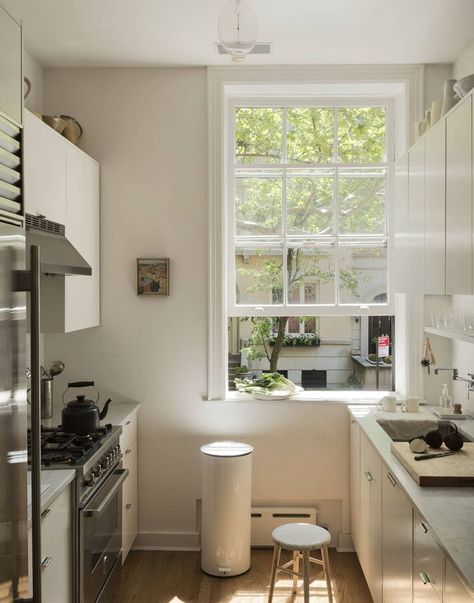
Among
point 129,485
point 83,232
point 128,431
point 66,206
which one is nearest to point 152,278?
point 83,232

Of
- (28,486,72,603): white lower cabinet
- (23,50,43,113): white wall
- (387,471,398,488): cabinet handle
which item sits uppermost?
(23,50,43,113): white wall

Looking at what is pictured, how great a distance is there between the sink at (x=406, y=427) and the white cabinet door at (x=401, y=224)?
0.73m

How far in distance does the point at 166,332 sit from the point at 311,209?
1.24 m

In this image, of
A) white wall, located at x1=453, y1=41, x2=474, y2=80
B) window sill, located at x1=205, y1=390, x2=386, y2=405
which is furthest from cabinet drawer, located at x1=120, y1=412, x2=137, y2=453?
white wall, located at x1=453, y1=41, x2=474, y2=80

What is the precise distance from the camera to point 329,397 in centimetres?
398

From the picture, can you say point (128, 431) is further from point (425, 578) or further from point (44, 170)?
point (425, 578)

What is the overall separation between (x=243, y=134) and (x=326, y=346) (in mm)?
1509

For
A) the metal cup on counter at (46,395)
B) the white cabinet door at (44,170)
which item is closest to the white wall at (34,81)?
the white cabinet door at (44,170)

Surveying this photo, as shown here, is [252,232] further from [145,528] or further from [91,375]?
[145,528]

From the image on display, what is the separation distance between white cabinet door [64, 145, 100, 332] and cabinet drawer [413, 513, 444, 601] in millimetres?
1941

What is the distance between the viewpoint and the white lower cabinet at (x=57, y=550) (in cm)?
222

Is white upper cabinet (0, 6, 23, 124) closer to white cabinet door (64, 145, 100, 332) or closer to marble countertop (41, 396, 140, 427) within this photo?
white cabinet door (64, 145, 100, 332)

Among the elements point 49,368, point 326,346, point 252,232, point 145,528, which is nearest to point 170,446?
point 145,528

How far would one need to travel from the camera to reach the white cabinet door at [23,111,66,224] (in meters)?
2.72
